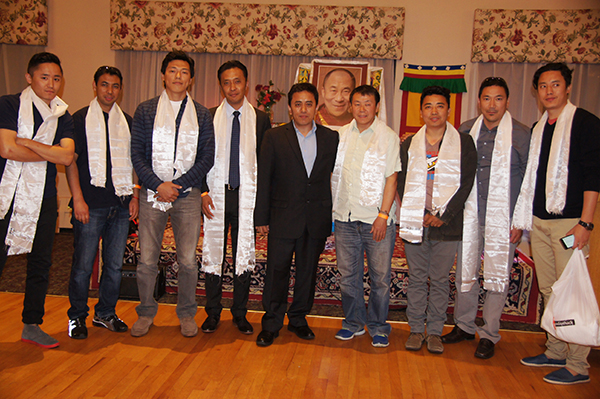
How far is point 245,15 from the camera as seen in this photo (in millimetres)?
6121

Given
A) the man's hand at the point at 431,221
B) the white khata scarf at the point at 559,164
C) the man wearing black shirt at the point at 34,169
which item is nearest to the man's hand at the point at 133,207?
the man wearing black shirt at the point at 34,169

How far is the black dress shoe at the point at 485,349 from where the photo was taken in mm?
2611

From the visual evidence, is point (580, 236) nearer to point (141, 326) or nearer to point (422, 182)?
point (422, 182)

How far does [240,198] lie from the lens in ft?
9.25

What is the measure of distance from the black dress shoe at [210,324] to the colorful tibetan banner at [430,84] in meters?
4.30

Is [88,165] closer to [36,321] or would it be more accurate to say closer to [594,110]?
[36,321]

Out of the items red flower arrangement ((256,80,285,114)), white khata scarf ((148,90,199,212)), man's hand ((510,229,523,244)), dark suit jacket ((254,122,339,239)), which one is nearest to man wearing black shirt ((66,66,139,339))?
white khata scarf ((148,90,199,212))

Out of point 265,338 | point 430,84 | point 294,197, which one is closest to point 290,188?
point 294,197

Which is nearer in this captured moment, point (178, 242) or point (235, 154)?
point (178, 242)

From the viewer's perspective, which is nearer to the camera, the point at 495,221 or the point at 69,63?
the point at 495,221

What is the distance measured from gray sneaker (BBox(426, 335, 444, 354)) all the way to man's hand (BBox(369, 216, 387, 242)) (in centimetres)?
75

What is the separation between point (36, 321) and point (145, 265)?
0.69m

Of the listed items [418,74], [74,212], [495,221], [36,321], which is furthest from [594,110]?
[36,321]

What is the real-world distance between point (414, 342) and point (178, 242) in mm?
1658
